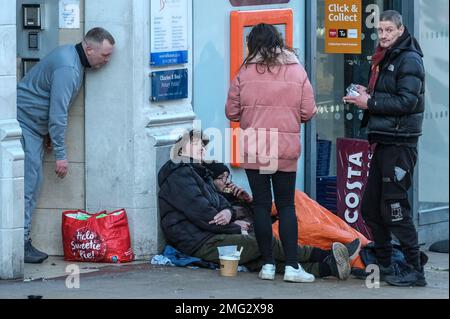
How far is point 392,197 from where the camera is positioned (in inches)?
339

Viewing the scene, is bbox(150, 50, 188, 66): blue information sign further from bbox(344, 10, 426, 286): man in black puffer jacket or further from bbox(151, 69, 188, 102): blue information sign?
bbox(344, 10, 426, 286): man in black puffer jacket

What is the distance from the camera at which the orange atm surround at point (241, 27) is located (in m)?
10.0

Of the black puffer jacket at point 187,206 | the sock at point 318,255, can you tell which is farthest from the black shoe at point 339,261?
the black puffer jacket at point 187,206

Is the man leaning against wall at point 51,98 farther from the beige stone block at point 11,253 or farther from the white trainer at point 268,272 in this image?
the white trainer at point 268,272

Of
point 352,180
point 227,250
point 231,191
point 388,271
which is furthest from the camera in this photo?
point 352,180

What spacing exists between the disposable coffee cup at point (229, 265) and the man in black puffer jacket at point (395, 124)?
104 centimetres

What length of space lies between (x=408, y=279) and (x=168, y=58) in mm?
2480

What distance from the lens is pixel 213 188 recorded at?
31.1 ft

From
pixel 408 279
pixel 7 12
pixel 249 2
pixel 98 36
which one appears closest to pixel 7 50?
pixel 7 12

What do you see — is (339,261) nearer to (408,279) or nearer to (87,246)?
(408,279)

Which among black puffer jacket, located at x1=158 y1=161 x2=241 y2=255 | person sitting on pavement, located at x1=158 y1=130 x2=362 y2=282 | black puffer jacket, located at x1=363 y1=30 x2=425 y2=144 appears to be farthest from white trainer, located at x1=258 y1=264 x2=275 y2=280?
black puffer jacket, located at x1=363 y1=30 x2=425 y2=144

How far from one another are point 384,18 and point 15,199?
2.79 meters

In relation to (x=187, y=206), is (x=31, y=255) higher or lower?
lower

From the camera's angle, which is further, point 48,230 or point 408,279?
point 48,230
